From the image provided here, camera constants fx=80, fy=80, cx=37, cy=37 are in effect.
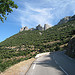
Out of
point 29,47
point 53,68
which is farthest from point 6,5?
point 29,47

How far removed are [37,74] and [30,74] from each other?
0.57m

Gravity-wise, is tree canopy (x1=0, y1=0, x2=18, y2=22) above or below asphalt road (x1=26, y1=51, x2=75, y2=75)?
above

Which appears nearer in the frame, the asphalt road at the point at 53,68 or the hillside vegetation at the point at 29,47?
the asphalt road at the point at 53,68

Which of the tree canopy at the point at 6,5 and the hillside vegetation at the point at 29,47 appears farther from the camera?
the hillside vegetation at the point at 29,47

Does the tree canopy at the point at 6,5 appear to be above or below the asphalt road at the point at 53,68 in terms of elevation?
above

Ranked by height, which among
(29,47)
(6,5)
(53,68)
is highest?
(6,5)

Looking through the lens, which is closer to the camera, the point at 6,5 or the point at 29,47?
the point at 6,5

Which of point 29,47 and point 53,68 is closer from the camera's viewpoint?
point 53,68

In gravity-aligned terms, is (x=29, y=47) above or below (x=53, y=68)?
above

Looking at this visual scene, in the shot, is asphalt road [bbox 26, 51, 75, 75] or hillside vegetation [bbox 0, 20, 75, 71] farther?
hillside vegetation [bbox 0, 20, 75, 71]

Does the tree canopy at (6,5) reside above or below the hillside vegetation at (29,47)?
above

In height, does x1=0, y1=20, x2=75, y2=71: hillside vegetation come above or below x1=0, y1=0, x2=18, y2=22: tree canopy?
below

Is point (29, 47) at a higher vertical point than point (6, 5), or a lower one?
lower

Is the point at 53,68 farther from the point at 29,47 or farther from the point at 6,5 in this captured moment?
the point at 29,47
